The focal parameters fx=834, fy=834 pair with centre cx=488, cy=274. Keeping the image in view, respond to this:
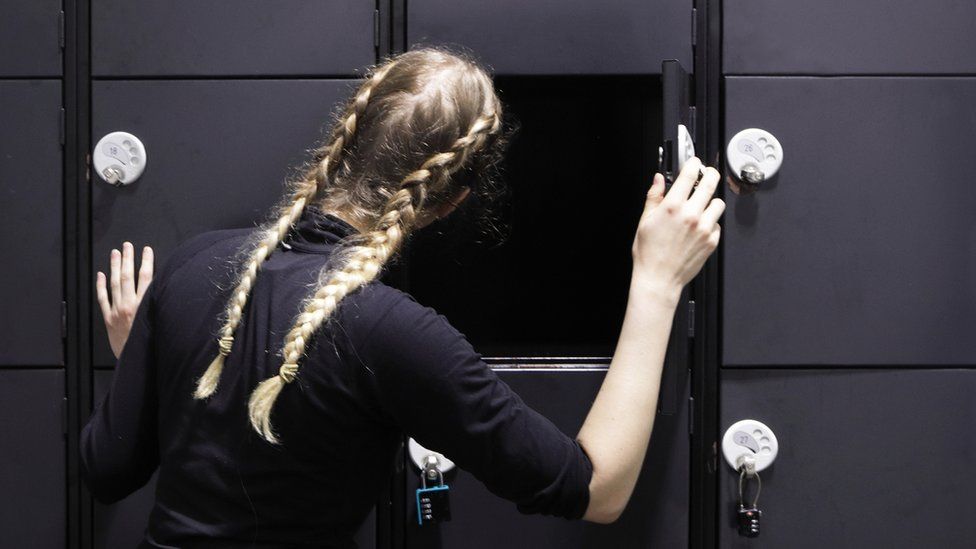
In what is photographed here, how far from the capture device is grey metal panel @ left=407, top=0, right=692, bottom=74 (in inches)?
47.0

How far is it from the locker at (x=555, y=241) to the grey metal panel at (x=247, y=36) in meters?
0.29

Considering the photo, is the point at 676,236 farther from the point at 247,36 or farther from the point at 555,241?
the point at 247,36

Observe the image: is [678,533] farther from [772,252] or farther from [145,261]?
[145,261]

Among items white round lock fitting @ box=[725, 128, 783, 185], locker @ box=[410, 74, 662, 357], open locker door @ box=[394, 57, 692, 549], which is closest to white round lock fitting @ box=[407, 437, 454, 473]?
open locker door @ box=[394, 57, 692, 549]

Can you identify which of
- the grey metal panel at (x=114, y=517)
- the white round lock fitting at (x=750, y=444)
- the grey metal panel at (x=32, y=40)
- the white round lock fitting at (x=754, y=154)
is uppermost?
the grey metal panel at (x=32, y=40)

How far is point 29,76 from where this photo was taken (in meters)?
1.22

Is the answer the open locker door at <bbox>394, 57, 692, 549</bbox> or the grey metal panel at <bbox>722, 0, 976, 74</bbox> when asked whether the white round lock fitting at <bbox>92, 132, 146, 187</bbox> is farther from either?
the grey metal panel at <bbox>722, 0, 976, 74</bbox>

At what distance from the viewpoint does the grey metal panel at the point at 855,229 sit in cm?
118

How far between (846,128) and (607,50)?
357 millimetres

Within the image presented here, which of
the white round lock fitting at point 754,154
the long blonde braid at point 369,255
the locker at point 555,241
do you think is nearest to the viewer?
the long blonde braid at point 369,255

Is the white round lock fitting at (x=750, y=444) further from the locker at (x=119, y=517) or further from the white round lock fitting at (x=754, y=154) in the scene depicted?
the locker at (x=119, y=517)

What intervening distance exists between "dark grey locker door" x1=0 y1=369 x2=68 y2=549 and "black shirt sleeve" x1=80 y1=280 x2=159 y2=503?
40 cm

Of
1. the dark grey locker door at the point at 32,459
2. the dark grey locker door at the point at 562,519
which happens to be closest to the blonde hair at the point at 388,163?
the dark grey locker door at the point at 562,519

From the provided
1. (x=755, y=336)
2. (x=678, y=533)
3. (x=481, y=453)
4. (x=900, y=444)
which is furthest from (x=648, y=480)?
(x=481, y=453)
